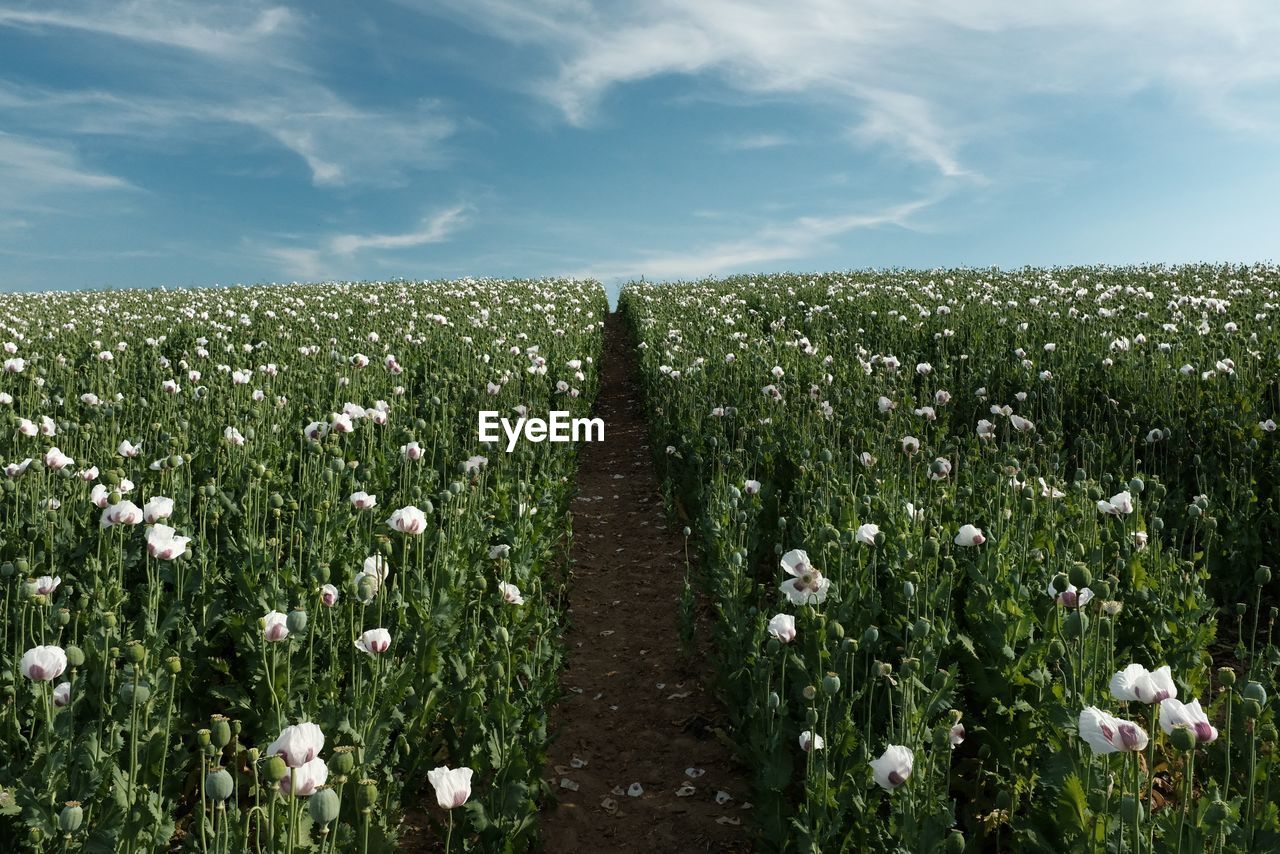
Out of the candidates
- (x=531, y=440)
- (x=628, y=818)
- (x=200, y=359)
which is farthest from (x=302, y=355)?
(x=628, y=818)

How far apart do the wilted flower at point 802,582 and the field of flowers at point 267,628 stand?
4.47 feet

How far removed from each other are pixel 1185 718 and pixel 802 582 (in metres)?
1.78

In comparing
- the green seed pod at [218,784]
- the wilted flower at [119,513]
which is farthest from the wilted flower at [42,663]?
the wilted flower at [119,513]

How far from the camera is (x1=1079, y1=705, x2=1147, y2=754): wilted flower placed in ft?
8.37

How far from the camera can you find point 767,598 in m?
6.75

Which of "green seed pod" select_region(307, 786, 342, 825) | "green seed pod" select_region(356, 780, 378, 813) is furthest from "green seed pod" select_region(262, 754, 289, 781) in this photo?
"green seed pod" select_region(356, 780, 378, 813)

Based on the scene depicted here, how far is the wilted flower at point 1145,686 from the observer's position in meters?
2.67

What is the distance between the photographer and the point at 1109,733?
2615 mm

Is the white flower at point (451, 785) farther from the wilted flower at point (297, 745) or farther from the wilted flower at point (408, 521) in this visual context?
the wilted flower at point (408, 521)

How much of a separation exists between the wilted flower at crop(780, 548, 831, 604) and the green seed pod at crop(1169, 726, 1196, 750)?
1.76 meters

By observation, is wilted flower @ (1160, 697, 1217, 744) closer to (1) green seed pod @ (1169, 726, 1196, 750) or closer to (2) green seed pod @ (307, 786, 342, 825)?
(1) green seed pod @ (1169, 726, 1196, 750)

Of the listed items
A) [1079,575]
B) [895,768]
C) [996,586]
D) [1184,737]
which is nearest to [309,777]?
[895,768]

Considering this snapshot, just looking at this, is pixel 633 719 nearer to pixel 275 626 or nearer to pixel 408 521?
pixel 408 521

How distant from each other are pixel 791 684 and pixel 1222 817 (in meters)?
2.39
